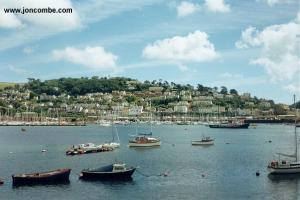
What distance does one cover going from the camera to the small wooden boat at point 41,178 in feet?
189

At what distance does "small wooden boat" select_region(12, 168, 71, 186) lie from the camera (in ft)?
189

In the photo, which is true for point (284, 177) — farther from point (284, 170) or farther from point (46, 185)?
point (46, 185)

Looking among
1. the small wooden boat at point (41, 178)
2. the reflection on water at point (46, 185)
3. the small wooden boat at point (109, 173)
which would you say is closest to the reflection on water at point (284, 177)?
the small wooden boat at point (109, 173)

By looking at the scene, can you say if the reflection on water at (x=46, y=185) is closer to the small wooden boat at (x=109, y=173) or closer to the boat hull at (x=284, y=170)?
the small wooden boat at (x=109, y=173)

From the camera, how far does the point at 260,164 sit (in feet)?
254

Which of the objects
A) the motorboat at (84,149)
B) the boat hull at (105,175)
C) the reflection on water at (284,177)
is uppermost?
the motorboat at (84,149)

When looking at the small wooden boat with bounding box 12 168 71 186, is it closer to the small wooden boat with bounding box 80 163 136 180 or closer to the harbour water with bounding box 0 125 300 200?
the harbour water with bounding box 0 125 300 200

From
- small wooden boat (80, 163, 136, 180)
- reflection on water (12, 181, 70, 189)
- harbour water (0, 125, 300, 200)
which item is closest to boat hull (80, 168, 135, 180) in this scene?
small wooden boat (80, 163, 136, 180)

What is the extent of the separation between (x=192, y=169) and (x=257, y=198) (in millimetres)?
21111

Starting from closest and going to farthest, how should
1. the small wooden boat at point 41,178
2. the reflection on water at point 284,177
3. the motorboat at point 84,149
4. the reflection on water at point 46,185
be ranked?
the reflection on water at point 46,185, the small wooden boat at point 41,178, the reflection on water at point 284,177, the motorboat at point 84,149

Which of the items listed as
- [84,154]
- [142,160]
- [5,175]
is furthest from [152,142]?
[5,175]

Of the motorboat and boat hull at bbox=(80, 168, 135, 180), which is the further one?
the motorboat

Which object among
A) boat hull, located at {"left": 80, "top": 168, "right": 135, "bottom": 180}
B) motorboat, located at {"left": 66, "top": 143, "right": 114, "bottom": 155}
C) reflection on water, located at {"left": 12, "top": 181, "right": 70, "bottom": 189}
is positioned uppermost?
motorboat, located at {"left": 66, "top": 143, "right": 114, "bottom": 155}

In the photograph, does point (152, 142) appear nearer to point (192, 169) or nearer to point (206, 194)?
point (192, 169)
